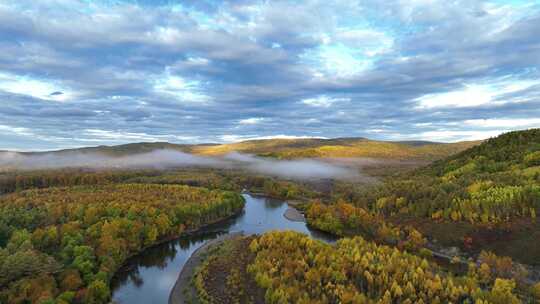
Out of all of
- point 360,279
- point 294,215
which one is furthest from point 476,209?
point 294,215

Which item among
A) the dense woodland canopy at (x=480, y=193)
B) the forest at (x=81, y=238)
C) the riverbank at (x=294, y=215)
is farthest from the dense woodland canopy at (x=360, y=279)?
the riverbank at (x=294, y=215)

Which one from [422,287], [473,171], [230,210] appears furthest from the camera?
[473,171]

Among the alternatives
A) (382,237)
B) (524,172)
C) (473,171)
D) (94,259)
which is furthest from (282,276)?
(473,171)

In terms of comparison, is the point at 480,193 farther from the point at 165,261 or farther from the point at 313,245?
the point at 165,261

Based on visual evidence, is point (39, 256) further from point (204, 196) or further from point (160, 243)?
point (204, 196)

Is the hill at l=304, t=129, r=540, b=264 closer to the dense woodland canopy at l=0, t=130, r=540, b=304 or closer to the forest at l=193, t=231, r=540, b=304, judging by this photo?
the dense woodland canopy at l=0, t=130, r=540, b=304
